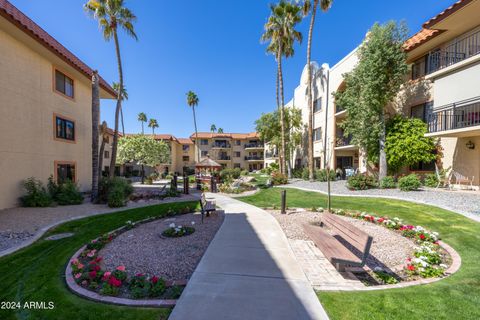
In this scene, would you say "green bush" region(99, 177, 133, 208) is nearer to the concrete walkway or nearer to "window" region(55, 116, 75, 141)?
"window" region(55, 116, 75, 141)

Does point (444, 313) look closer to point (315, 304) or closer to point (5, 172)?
point (315, 304)

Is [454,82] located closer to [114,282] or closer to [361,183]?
[361,183]

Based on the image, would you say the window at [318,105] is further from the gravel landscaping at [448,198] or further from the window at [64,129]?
the window at [64,129]

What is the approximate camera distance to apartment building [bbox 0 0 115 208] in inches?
439

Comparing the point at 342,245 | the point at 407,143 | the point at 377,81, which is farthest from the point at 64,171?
the point at 407,143

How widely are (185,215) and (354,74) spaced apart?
57.7 feet

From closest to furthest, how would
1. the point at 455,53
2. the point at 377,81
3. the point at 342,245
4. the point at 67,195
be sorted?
the point at 342,245, the point at 67,195, the point at 455,53, the point at 377,81

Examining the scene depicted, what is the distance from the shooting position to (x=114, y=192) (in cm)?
1251

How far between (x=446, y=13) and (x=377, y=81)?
15.3ft

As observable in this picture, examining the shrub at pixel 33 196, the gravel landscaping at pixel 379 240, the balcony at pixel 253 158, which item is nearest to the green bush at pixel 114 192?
the shrub at pixel 33 196

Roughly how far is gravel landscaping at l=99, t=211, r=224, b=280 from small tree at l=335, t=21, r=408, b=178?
15017 mm

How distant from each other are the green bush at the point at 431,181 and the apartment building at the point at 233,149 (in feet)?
128

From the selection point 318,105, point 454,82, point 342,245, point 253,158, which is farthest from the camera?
point 253,158

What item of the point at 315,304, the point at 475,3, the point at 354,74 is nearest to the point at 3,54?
the point at 315,304
